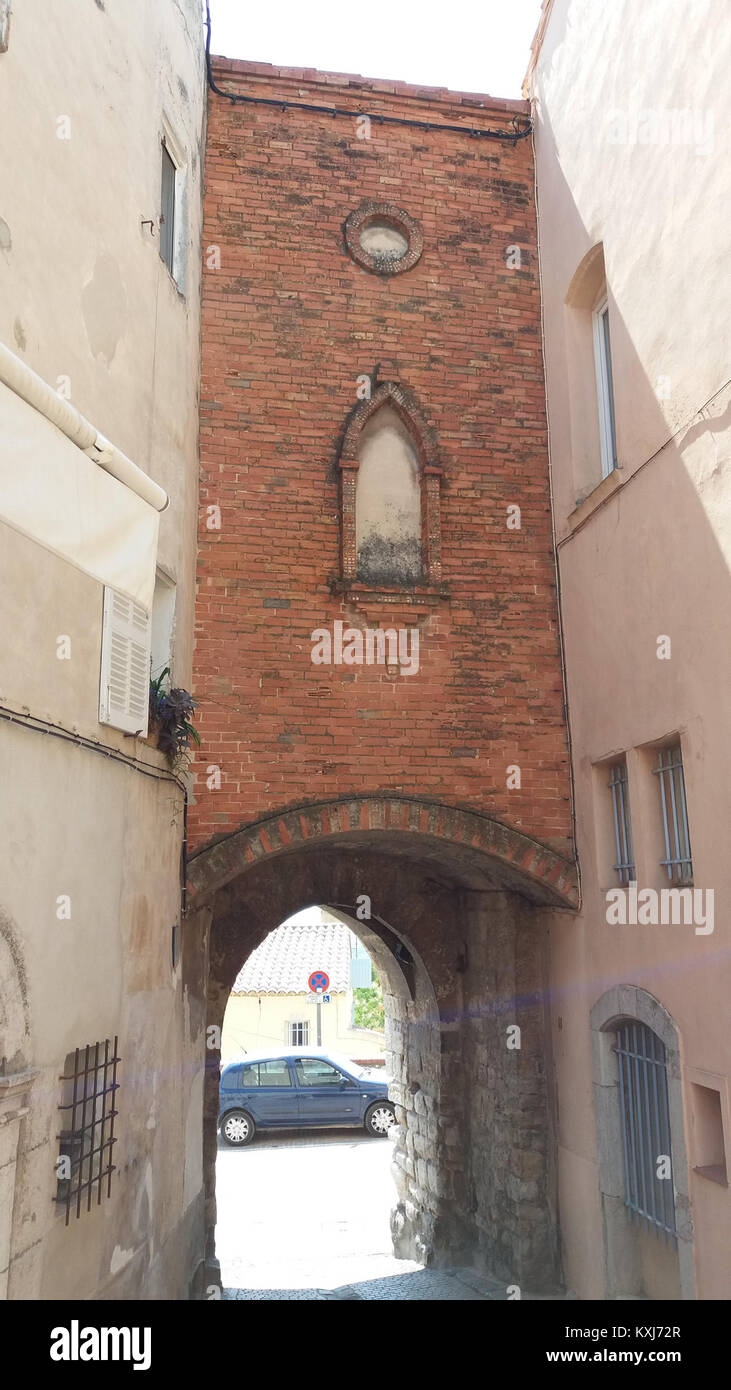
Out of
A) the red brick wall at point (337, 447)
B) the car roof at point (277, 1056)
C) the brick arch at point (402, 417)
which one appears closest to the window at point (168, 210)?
the red brick wall at point (337, 447)

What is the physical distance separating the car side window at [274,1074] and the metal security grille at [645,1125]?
32.7 feet

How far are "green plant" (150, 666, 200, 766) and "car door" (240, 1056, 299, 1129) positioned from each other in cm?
1091

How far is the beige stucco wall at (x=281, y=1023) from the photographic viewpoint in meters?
24.4

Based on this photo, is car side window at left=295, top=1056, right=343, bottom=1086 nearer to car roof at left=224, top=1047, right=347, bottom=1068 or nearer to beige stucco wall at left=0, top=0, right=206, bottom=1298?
car roof at left=224, top=1047, right=347, bottom=1068

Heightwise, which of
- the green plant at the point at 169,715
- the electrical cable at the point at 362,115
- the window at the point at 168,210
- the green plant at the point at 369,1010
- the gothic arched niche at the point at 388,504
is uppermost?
the electrical cable at the point at 362,115

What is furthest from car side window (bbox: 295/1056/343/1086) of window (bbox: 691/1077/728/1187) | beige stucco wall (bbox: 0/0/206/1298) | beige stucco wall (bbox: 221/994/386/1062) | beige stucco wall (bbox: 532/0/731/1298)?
window (bbox: 691/1077/728/1187)

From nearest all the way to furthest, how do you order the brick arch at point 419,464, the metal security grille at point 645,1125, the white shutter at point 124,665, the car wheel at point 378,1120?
the white shutter at point 124,665 < the metal security grille at point 645,1125 < the brick arch at point 419,464 < the car wheel at point 378,1120

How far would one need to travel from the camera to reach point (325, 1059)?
15844 mm

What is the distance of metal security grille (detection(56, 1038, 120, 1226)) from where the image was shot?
4332 millimetres

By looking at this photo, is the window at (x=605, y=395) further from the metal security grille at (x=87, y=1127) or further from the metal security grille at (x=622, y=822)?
the metal security grille at (x=87, y=1127)

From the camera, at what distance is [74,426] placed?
446 cm

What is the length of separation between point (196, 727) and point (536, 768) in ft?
8.24

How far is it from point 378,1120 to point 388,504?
1124 centimetres

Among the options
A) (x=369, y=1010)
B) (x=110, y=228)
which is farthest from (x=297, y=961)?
(x=110, y=228)
